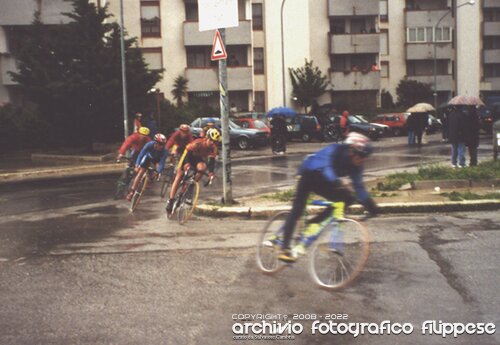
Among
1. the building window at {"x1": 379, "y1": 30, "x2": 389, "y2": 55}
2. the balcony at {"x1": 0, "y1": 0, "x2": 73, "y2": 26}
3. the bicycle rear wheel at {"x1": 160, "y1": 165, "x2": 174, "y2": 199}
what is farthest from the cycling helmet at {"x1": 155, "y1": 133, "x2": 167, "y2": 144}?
the building window at {"x1": 379, "y1": 30, "x2": 389, "y2": 55}

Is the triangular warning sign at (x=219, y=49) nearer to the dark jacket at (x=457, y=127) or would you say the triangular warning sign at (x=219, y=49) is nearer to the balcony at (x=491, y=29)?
the dark jacket at (x=457, y=127)

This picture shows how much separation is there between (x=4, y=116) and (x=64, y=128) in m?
5.47

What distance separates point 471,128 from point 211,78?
31988mm

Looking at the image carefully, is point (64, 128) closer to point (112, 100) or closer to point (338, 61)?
point (112, 100)

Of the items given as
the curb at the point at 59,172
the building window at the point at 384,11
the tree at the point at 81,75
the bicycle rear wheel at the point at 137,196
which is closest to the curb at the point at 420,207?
the bicycle rear wheel at the point at 137,196

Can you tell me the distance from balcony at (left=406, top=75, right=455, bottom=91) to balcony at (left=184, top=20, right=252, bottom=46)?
1824 centimetres

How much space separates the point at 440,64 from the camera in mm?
59656

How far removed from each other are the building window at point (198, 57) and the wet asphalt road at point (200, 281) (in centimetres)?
3837

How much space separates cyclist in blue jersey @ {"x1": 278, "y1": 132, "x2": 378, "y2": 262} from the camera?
6.21 meters

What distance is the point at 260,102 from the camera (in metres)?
50.3

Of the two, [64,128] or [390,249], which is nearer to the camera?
[390,249]

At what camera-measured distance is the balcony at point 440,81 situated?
191 ft

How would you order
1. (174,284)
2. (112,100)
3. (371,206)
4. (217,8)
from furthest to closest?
(112,100)
(217,8)
(174,284)
(371,206)

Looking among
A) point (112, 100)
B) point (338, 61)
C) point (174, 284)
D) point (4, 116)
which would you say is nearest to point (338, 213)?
point (174, 284)
